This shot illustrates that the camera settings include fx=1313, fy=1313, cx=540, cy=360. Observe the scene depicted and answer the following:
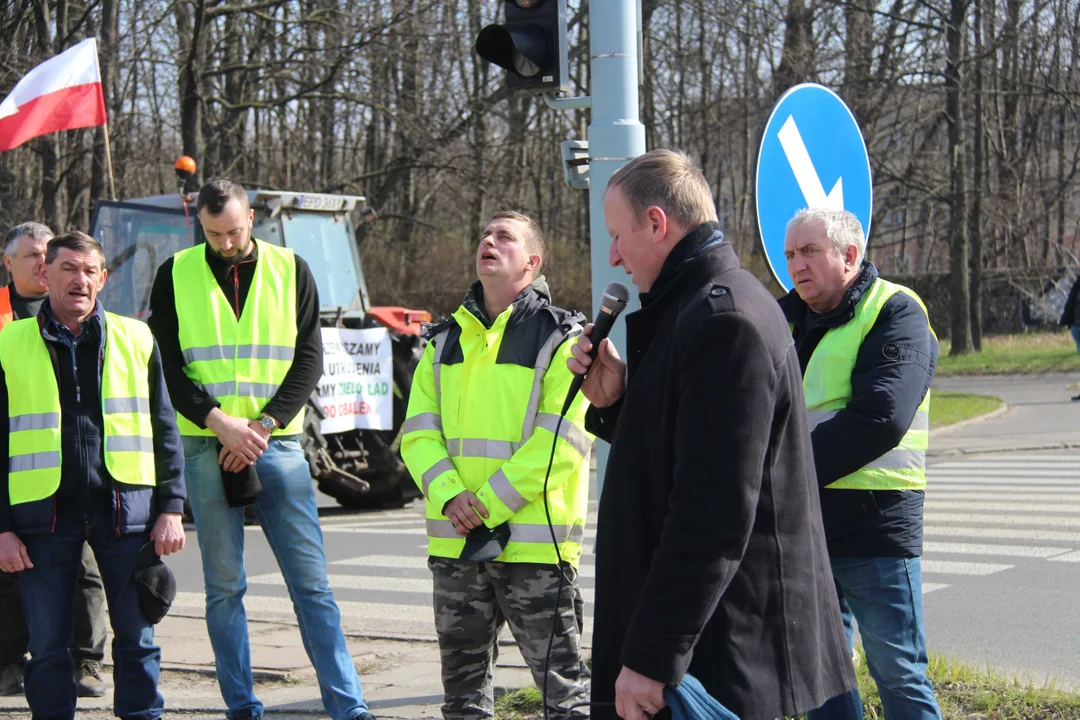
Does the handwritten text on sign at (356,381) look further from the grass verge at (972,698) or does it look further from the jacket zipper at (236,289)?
the grass verge at (972,698)

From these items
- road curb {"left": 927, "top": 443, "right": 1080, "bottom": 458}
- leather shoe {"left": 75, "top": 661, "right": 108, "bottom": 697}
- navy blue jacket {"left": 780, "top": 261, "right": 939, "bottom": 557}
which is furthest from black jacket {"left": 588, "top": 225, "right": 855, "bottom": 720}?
road curb {"left": 927, "top": 443, "right": 1080, "bottom": 458}

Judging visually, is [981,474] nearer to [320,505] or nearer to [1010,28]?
[320,505]

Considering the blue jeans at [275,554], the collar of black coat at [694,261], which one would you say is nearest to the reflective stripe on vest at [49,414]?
the blue jeans at [275,554]

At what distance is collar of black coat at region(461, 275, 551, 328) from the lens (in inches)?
165

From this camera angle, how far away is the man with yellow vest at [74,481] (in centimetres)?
459

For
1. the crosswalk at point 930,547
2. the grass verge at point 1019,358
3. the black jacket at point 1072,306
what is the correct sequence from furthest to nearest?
1. the grass verge at point 1019,358
2. the black jacket at point 1072,306
3. the crosswalk at point 930,547

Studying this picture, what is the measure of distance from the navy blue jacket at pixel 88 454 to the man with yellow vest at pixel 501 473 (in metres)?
1.08

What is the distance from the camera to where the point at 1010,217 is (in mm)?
33312

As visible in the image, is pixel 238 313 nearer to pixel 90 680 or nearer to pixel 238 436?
pixel 238 436

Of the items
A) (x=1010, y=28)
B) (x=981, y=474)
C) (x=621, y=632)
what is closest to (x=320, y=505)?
(x=981, y=474)

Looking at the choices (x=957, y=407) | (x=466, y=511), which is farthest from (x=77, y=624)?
(x=957, y=407)

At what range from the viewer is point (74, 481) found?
Answer: 4.61m

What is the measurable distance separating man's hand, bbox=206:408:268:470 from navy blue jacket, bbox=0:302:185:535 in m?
0.21

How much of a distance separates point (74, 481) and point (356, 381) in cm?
656
